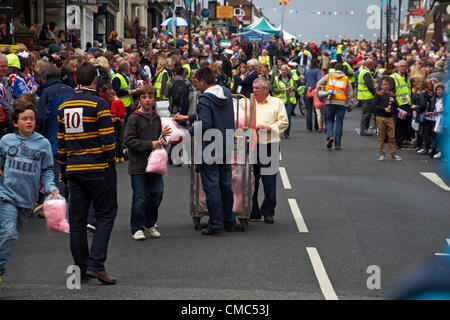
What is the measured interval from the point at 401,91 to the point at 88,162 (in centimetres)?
1396

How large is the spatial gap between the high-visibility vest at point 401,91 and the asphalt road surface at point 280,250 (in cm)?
576

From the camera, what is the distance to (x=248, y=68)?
1931 centimetres

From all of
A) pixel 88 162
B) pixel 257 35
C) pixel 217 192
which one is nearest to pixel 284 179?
pixel 217 192

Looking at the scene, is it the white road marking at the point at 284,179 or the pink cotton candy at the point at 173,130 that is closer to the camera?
the pink cotton candy at the point at 173,130

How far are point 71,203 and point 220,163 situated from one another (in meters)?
2.76

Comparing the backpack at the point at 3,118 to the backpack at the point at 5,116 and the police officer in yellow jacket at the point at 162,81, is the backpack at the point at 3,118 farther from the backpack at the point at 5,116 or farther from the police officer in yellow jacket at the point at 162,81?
the police officer in yellow jacket at the point at 162,81

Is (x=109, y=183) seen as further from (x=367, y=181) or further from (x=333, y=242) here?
(x=367, y=181)

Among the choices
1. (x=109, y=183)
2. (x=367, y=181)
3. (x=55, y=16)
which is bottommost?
(x=367, y=181)

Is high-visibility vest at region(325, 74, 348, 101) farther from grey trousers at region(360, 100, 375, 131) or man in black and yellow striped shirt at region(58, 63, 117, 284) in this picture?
man in black and yellow striped shirt at region(58, 63, 117, 284)

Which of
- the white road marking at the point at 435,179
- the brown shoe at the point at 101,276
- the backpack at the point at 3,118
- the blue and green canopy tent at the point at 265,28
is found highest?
the blue and green canopy tent at the point at 265,28

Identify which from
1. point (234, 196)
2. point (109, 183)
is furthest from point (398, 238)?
point (109, 183)

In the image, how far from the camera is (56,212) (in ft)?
24.3

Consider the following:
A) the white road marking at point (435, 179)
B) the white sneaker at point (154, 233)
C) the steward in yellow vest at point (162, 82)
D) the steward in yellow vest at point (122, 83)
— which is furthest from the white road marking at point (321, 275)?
the steward in yellow vest at point (162, 82)

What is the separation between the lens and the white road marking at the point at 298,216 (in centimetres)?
1062
